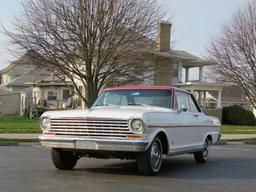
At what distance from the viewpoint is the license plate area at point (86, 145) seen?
9.33 metres

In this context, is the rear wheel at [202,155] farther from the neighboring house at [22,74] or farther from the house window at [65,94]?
the house window at [65,94]

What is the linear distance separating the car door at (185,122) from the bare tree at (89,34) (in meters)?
Result: 13.4

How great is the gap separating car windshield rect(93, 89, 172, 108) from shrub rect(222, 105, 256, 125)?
30239 mm

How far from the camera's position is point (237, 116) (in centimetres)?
4056

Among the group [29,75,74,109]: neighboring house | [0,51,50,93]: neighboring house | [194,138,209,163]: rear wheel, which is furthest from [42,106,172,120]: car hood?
[29,75,74,109]: neighboring house

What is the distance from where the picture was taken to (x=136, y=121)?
9.37 m

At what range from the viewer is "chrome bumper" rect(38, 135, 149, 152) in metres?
9.20

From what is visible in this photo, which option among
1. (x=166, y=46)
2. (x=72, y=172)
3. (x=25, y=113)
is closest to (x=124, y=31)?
(x=166, y=46)

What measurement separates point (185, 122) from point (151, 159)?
194 cm

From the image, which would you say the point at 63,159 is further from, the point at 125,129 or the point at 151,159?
the point at 151,159

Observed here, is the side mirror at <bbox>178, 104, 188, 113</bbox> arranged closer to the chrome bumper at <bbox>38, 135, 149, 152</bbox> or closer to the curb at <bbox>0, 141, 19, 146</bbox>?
the chrome bumper at <bbox>38, 135, 149, 152</bbox>

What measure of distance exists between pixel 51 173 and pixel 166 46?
2322cm

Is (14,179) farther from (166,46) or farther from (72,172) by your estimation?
(166,46)

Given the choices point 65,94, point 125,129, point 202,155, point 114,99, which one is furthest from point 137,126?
point 65,94
